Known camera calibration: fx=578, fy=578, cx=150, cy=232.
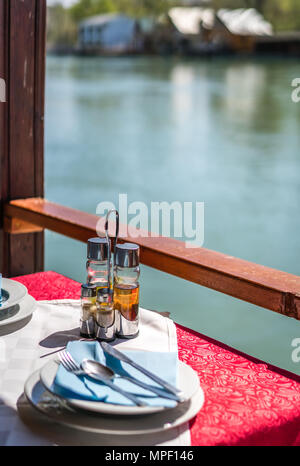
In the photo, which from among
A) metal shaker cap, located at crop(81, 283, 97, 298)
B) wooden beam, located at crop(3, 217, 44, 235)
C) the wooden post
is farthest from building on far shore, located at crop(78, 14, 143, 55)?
metal shaker cap, located at crop(81, 283, 97, 298)

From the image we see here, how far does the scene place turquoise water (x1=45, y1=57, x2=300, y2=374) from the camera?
6.47 m

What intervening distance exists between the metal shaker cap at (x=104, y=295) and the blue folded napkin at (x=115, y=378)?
8 cm

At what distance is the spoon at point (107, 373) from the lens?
0.66 m

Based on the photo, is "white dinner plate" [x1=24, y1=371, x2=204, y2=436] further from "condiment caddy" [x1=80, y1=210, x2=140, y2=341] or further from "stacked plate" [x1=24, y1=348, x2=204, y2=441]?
"condiment caddy" [x1=80, y1=210, x2=140, y2=341]

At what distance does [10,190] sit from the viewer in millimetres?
1892

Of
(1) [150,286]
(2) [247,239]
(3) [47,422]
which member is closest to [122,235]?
(3) [47,422]

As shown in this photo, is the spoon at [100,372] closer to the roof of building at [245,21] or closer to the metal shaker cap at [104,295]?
the metal shaker cap at [104,295]

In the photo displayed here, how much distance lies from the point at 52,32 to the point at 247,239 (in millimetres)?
3525

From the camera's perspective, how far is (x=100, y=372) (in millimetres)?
699

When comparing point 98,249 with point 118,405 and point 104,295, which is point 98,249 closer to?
point 104,295

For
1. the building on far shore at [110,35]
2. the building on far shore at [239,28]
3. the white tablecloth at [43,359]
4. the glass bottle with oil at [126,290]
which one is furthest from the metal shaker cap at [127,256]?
the building on far shore at [110,35]

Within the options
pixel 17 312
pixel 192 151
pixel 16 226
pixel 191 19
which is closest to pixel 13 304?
pixel 17 312

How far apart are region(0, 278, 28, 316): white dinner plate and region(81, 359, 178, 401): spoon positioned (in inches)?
9.9

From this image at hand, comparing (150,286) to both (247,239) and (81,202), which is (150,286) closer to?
(247,239)
